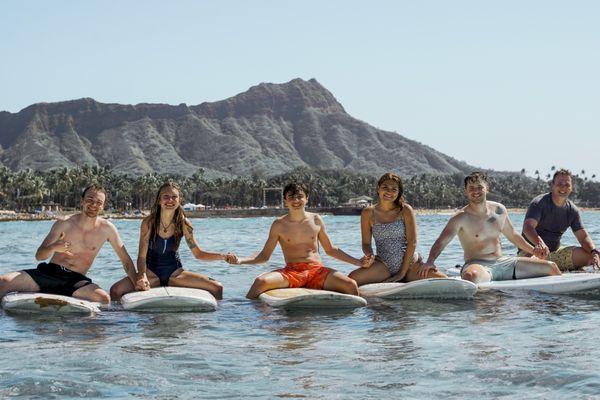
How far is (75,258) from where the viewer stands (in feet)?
34.2

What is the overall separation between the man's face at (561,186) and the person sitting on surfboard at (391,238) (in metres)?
2.55

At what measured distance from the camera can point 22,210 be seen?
15462cm

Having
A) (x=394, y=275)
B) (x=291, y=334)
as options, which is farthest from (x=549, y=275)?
(x=291, y=334)

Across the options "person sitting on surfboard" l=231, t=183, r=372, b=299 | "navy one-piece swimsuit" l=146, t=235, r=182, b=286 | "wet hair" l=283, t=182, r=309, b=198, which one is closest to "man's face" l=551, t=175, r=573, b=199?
"person sitting on surfboard" l=231, t=183, r=372, b=299

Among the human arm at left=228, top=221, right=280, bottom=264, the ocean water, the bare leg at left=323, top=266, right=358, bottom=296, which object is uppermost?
the human arm at left=228, top=221, right=280, bottom=264

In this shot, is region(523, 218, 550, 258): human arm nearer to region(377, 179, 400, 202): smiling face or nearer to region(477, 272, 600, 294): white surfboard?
region(477, 272, 600, 294): white surfboard

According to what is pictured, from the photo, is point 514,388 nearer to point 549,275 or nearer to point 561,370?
point 561,370

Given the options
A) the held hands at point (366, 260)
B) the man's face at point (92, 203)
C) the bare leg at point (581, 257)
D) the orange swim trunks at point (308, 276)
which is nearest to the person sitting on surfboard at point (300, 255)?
the orange swim trunks at point (308, 276)

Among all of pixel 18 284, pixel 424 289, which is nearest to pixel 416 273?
pixel 424 289

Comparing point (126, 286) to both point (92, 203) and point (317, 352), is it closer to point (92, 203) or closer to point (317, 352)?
point (92, 203)

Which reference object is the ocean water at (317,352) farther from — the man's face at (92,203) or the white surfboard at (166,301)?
the man's face at (92,203)

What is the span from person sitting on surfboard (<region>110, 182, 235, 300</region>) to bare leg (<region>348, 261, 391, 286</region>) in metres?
1.95

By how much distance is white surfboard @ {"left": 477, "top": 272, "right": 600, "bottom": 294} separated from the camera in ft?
37.1

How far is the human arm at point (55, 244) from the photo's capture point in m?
9.91
